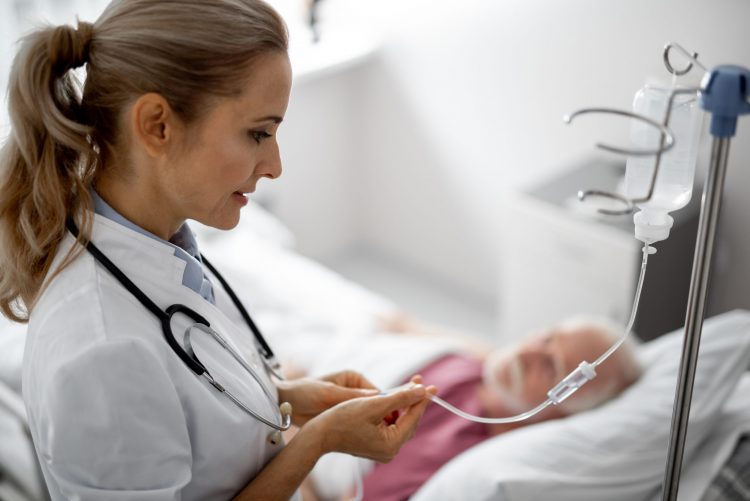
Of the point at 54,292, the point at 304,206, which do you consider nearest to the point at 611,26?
the point at 304,206

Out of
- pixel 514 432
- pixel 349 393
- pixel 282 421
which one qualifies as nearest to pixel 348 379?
pixel 349 393

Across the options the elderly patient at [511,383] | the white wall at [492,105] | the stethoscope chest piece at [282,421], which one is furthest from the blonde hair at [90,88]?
the white wall at [492,105]

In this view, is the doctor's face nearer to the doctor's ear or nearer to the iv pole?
the doctor's ear

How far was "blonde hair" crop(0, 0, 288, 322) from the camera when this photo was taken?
93cm

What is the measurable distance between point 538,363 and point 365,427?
0.93m

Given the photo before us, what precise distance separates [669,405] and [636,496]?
0.22 metres

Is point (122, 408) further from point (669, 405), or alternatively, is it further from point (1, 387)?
point (669, 405)

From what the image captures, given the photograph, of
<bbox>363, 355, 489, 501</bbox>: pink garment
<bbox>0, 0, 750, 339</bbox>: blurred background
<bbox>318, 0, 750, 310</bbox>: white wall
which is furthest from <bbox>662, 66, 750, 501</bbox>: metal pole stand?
<bbox>318, 0, 750, 310</bbox>: white wall

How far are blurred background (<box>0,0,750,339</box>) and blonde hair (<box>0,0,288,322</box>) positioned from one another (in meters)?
1.14

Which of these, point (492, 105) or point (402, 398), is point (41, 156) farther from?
point (492, 105)

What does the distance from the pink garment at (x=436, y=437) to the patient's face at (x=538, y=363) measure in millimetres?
63

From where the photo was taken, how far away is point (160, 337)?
3.20 ft

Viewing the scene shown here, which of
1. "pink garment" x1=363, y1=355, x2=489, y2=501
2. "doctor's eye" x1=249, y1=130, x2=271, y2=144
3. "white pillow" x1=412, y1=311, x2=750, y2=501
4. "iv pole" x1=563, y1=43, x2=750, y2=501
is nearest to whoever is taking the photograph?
"iv pole" x1=563, y1=43, x2=750, y2=501

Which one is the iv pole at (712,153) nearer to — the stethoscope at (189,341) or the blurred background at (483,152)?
the stethoscope at (189,341)
